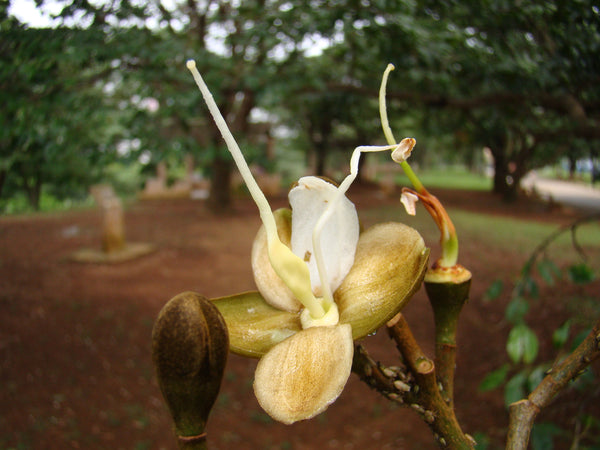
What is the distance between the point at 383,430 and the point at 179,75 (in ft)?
8.74

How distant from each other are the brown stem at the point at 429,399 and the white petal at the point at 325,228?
102 millimetres

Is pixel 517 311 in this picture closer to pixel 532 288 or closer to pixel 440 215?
pixel 532 288

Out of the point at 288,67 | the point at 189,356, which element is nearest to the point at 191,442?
the point at 189,356

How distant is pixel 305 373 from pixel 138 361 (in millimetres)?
4183

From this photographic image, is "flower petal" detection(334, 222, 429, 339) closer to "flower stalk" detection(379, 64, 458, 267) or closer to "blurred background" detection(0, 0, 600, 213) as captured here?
"flower stalk" detection(379, 64, 458, 267)

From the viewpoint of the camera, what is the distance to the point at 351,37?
132 inches

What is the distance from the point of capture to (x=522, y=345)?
1.59 meters

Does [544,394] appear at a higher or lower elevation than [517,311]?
higher

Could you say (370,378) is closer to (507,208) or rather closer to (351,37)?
(351,37)

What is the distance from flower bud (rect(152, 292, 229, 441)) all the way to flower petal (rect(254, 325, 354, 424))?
0.19 ft

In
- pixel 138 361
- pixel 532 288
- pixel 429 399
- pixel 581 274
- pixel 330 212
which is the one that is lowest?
pixel 138 361

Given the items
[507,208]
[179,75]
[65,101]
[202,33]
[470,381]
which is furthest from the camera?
[507,208]

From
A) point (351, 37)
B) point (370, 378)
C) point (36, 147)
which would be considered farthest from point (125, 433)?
point (370, 378)

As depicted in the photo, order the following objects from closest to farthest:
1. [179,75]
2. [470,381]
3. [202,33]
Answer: [179,75]
[470,381]
[202,33]
